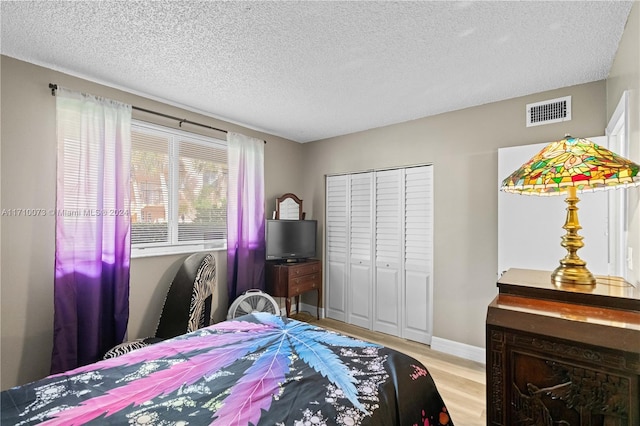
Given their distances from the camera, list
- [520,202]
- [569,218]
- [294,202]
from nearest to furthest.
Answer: [569,218] < [520,202] < [294,202]

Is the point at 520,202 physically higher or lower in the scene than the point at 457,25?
lower

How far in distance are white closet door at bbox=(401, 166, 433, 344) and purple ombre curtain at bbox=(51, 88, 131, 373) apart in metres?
2.88

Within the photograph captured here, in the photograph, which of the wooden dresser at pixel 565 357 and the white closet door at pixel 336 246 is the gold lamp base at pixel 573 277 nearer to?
the wooden dresser at pixel 565 357

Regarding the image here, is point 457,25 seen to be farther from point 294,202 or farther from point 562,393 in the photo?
point 294,202

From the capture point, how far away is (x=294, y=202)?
4328 mm

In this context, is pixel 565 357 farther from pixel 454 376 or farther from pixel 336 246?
pixel 336 246

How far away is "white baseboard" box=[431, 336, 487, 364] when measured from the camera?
9.79 ft

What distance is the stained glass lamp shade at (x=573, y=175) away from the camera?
→ 42.8 inches

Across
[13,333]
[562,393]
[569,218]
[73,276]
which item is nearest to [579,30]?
[569,218]

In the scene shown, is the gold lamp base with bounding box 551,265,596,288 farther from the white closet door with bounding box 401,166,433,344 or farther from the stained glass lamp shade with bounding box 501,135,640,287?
the white closet door with bounding box 401,166,433,344

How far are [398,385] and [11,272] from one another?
2683mm

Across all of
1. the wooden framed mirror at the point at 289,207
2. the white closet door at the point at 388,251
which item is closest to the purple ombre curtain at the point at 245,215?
the wooden framed mirror at the point at 289,207

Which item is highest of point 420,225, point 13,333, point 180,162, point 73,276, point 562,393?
point 180,162

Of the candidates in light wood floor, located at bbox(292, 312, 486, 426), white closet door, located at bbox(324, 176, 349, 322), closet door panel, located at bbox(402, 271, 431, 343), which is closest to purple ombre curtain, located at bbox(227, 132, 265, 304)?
white closet door, located at bbox(324, 176, 349, 322)
